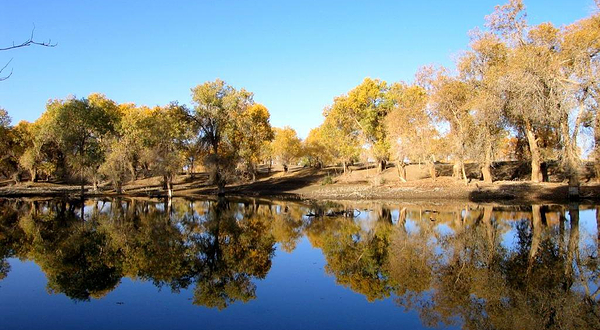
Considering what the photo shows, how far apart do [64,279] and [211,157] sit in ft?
118

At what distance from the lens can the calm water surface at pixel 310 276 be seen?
8781 mm

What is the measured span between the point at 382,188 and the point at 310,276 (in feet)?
102

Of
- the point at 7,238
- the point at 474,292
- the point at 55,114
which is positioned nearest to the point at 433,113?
the point at 474,292

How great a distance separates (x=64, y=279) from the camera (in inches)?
488

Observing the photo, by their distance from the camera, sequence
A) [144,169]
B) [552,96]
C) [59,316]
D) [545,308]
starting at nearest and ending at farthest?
[545,308], [59,316], [552,96], [144,169]

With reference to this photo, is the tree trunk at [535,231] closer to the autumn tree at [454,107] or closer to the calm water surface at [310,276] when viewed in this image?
the calm water surface at [310,276]

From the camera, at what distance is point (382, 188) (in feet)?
140

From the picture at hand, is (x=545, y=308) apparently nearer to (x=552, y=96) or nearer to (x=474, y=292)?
(x=474, y=292)

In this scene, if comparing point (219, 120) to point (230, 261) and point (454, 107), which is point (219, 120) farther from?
point (230, 261)

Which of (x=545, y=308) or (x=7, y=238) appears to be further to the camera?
(x=7, y=238)

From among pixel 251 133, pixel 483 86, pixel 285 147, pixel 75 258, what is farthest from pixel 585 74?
pixel 285 147

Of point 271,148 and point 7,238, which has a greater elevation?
point 271,148

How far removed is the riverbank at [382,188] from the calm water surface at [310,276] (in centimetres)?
1183

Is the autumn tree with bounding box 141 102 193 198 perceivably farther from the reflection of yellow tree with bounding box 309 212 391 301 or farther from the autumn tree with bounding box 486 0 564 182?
the autumn tree with bounding box 486 0 564 182
